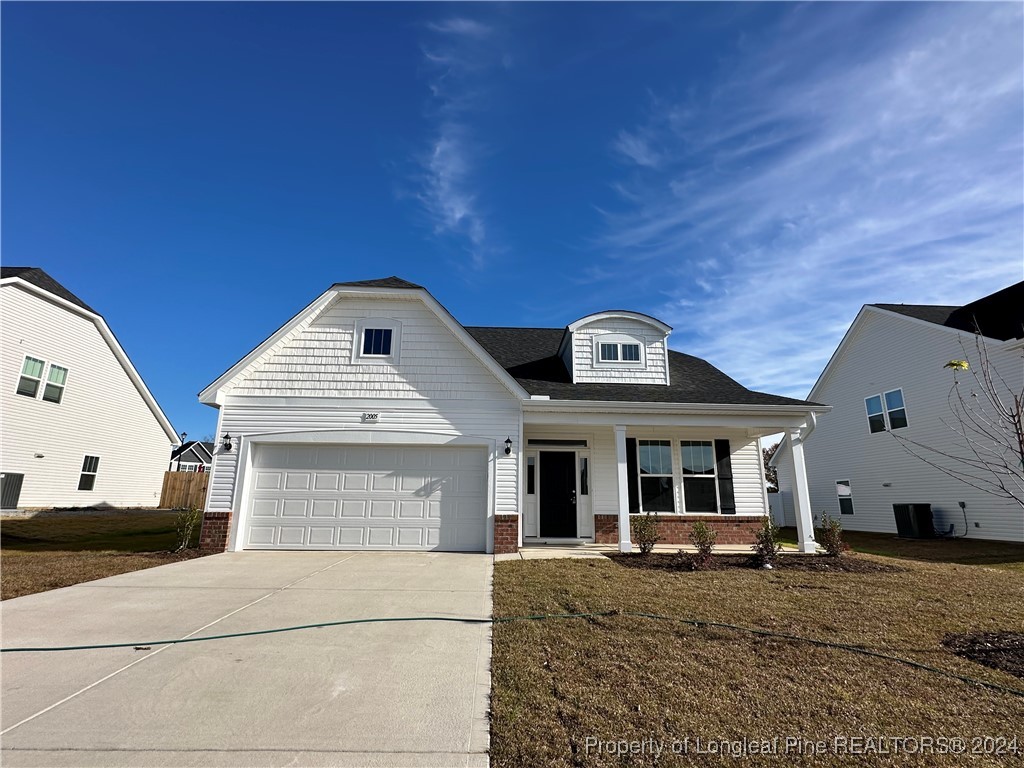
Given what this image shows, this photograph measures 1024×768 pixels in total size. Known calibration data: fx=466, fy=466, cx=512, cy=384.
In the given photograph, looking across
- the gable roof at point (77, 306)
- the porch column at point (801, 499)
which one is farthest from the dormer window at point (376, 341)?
the gable roof at point (77, 306)

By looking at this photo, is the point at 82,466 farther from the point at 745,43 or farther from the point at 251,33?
the point at 745,43

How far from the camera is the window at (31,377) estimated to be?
601 inches

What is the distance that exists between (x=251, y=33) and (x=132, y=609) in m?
9.96

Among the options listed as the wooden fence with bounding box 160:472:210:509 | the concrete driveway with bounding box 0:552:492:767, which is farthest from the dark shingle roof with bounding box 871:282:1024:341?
the wooden fence with bounding box 160:472:210:509

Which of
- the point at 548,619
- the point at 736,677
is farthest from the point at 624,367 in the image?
the point at 736,677

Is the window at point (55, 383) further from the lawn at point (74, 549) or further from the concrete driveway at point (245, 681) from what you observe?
the concrete driveway at point (245, 681)

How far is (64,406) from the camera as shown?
54.4 feet

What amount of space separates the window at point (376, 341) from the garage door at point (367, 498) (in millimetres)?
2212

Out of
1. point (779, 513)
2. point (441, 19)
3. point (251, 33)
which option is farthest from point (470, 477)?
point (779, 513)

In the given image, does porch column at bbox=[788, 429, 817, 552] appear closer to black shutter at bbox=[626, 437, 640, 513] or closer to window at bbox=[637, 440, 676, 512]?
window at bbox=[637, 440, 676, 512]

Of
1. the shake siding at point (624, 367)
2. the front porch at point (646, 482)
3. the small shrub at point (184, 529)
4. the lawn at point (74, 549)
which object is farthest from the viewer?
the shake siding at point (624, 367)

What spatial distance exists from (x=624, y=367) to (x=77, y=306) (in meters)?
19.5

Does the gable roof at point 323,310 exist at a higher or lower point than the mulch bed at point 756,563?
higher

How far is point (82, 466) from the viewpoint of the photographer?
1730 cm
